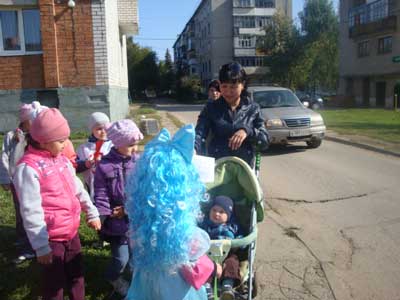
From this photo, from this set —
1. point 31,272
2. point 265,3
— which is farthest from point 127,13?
point 265,3

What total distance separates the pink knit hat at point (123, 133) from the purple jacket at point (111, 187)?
150 mm

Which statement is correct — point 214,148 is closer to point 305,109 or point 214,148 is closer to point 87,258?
point 87,258

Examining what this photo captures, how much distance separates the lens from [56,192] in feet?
9.65

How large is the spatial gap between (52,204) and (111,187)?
52 centimetres

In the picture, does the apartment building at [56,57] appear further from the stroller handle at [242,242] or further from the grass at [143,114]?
the stroller handle at [242,242]

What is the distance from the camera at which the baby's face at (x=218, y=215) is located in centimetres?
321

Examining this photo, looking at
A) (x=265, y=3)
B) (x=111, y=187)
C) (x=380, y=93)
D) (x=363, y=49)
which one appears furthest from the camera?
(x=265, y=3)

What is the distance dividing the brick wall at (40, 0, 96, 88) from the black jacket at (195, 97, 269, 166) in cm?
911

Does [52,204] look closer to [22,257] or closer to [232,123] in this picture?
[232,123]

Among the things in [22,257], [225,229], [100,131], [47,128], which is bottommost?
[22,257]

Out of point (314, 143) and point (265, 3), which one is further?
point (265, 3)

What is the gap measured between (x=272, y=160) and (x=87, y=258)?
674 centimetres

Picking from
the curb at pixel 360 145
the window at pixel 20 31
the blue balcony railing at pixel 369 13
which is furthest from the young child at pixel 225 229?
the blue balcony railing at pixel 369 13

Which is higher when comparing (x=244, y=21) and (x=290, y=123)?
(x=244, y=21)
